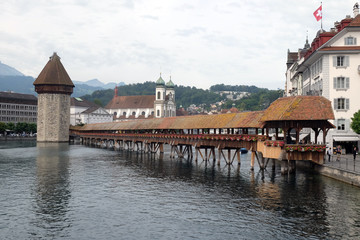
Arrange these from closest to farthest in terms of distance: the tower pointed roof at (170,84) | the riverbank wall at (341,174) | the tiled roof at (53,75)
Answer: the riverbank wall at (341,174) → the tiled roof at (53,75) → the tower pointed roof at (170,84)

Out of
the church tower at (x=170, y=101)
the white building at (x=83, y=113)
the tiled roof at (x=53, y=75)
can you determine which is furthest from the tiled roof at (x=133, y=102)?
the tiled roof at (x=53, y=75)

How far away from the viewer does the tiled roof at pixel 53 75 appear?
11312cm

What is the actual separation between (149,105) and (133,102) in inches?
356

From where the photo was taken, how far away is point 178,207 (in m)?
24.9

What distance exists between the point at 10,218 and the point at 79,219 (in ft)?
12.7

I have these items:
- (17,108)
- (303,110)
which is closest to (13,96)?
(17,108)

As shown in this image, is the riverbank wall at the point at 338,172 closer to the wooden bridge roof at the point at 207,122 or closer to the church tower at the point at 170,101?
the wooden bridge roof at the point at 207,122

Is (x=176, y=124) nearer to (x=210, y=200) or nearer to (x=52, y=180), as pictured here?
(x=52, y=180)

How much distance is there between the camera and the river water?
1967 centimetres

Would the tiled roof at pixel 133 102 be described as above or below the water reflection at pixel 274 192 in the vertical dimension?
above

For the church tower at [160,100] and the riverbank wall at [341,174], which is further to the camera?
the church tower at [160,100]

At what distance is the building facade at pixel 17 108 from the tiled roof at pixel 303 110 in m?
138

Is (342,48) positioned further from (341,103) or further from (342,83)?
(341,103)

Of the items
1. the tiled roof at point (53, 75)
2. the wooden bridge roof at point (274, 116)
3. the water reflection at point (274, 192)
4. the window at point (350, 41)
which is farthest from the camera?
the tiled roof at point (53, 75)
